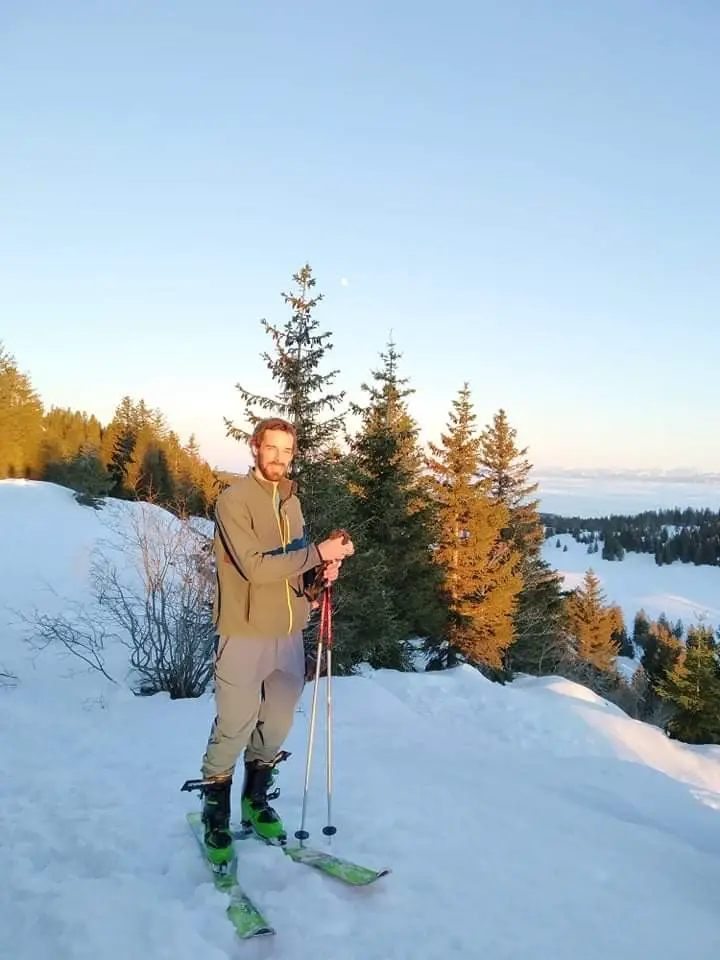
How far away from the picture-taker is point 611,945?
9.75ft

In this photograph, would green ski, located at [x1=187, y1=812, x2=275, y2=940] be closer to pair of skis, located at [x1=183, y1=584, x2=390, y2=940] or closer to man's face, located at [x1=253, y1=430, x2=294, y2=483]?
pair of skis, located at [x1=183, y1=584, x2=390, y2=940]

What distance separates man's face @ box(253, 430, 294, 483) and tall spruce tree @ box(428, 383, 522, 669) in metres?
16.2

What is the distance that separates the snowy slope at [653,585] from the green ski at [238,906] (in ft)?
412

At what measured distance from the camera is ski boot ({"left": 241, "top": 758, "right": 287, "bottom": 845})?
11.5ft

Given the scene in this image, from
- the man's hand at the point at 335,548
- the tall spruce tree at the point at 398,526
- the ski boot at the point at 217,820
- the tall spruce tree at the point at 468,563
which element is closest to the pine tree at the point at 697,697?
the tall spruce tree at the point at 468,563

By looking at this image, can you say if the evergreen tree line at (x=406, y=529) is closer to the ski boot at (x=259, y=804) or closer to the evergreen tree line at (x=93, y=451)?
the ski boot at (x=259, y=804)

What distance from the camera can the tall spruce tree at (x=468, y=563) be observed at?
780 inches

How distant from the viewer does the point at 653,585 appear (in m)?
156

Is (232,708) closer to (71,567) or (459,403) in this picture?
(459,403)

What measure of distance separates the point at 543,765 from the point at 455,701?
3.11 meters

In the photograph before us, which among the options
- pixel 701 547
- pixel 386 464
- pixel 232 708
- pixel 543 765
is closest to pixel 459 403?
pixel 386 464

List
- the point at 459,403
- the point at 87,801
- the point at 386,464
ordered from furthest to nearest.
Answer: the point at 459,403 < the point at 386,464 < the point at 87,801

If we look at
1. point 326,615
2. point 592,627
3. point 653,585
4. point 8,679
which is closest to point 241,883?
point 326,615

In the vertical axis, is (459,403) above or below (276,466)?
above
